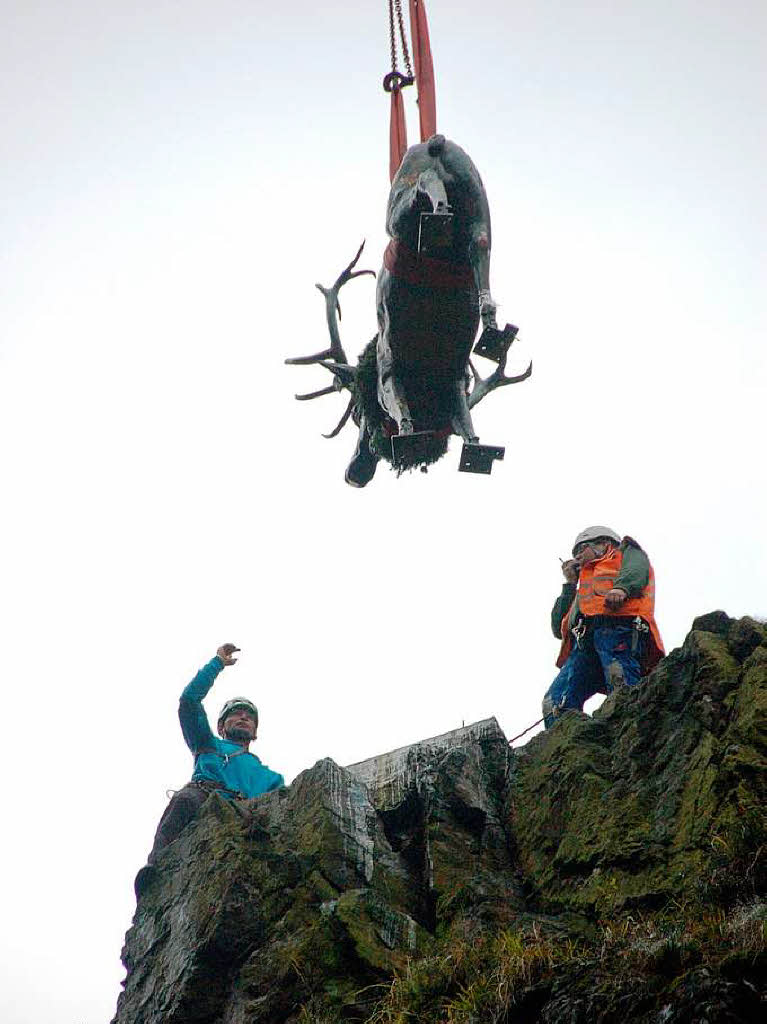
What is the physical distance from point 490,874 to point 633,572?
2781mm

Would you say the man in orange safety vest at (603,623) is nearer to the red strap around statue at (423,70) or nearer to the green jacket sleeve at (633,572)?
the green jacket sleeve at (633,572)

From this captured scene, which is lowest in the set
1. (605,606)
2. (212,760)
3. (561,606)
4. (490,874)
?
(490,874)

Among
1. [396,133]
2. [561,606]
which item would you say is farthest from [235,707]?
[396,133]

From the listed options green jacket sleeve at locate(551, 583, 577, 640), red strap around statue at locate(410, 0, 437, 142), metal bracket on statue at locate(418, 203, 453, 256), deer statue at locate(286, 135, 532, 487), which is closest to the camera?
green jacket sleeve at locate(551, 583, 577, 640)

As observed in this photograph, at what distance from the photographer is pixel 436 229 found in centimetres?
997

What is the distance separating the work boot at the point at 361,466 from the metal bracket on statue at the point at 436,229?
2473 mm

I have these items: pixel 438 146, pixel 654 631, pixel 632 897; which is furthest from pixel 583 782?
pixel 438 146

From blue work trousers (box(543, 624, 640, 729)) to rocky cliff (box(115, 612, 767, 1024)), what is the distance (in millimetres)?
667

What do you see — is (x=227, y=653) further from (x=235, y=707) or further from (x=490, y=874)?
(x=490, y=874)

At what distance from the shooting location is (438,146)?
1052 cm

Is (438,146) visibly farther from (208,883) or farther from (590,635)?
(208,883)

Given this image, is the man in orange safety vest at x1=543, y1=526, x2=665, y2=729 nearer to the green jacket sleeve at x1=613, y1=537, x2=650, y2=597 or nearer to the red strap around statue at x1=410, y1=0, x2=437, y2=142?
the green jacket sleeve at x1=613, y1=537, x2=650, y2=597

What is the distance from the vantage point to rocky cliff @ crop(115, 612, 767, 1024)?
526 centimetres

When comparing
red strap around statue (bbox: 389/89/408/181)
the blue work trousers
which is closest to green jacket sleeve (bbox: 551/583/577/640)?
the blue work trousers
